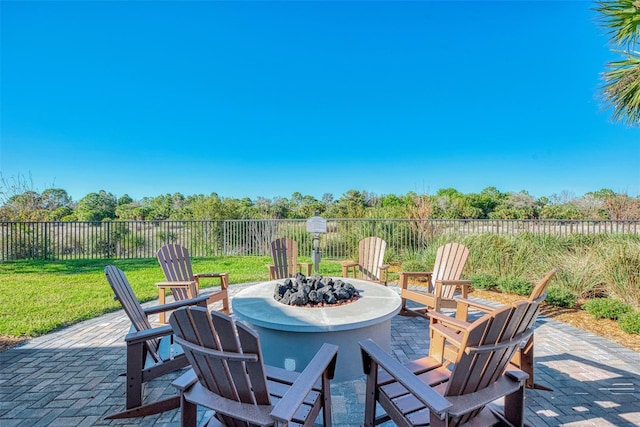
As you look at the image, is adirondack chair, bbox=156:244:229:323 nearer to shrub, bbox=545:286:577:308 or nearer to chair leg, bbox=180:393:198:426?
chair leg, bbox=180:393:198:426

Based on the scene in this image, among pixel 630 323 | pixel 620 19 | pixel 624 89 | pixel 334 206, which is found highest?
pixel 620 19

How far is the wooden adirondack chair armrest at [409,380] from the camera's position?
3.89 ft

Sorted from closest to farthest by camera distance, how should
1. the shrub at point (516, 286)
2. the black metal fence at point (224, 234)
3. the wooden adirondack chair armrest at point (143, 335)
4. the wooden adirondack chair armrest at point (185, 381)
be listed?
the wooden adirondack chair armrest at point (185, 381) → the wooden adirondack chair armrest at point (143, 335) → the shrub at point (516, 286) → the black metal fence at point (224, 234)

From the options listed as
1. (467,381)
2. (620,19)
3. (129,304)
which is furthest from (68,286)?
(620,19)

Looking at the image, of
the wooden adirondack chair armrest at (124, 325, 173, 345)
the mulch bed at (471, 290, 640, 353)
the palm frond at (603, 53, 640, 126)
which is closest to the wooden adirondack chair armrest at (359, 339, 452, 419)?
the wooden adirondack chair armrest at (124, 325, 173, 345)

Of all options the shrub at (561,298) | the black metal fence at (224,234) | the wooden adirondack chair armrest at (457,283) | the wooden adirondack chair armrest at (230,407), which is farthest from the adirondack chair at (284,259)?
the black metal fence at (224,234)

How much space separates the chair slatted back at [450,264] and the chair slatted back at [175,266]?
10.8 feet

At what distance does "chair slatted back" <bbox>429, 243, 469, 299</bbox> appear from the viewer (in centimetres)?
385

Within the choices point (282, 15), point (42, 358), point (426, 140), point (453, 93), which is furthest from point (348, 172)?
point (42, 358)

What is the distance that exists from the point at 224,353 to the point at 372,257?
3791 millimetres

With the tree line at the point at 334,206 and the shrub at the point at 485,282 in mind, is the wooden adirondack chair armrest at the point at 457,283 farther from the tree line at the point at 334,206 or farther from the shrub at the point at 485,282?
the shrub at the point at 485,282

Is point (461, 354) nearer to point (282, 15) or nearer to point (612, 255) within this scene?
point (612, 255)

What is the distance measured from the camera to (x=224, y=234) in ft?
33.4

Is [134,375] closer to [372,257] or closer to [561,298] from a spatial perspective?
[372,257]
